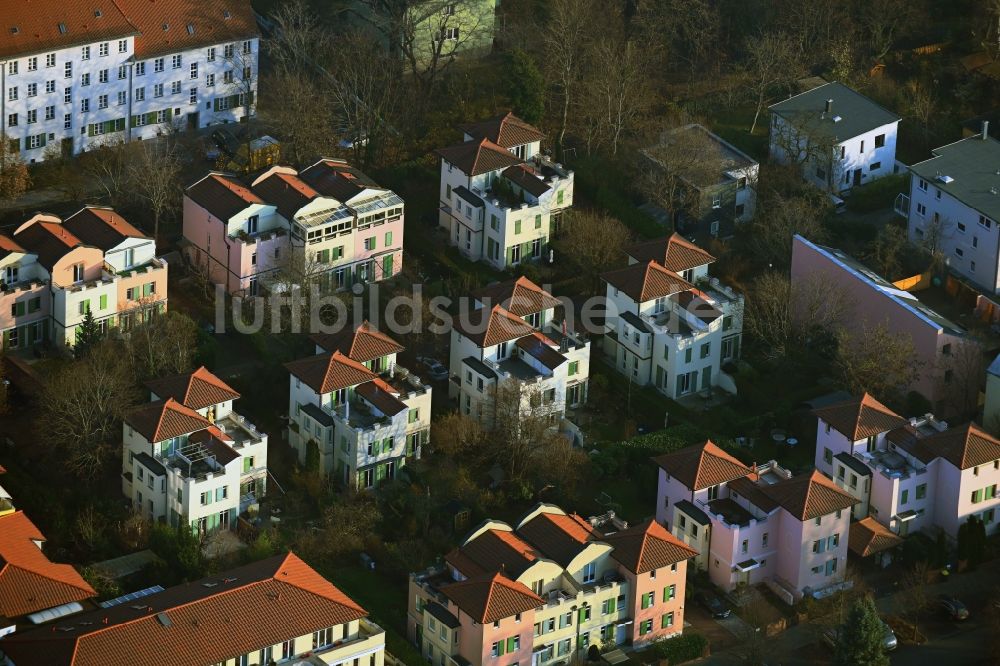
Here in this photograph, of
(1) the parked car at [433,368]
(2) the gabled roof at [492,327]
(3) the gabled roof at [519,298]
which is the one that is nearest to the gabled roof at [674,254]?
(3) the gabled roof at [519,298]

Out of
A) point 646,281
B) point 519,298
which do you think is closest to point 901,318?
point 646,281

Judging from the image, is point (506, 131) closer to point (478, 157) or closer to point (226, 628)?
point (478, 157)

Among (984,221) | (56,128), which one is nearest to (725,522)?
(984,221)

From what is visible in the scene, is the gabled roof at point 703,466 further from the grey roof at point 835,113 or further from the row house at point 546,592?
the grey roof at point 835,113

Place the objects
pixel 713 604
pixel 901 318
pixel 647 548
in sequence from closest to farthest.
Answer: pixel 647 548
pixel 713 604
pixel 901 318

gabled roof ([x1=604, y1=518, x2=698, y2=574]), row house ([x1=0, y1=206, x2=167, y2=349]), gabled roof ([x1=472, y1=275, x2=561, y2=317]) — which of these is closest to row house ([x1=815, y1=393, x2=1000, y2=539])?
gabled roof ([x1=604, y1=518, x2=698, y2=574])

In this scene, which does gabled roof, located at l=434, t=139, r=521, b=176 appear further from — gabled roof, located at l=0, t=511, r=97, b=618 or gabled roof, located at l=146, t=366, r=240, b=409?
gabled roof, located at l=0, t=511, r=97, b=618
